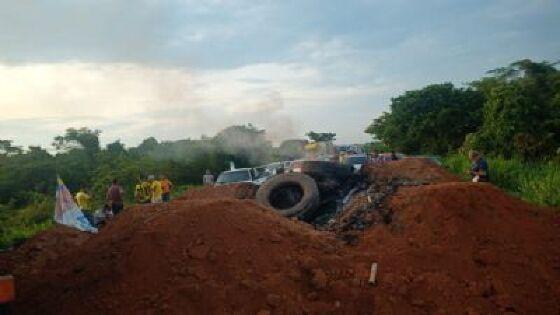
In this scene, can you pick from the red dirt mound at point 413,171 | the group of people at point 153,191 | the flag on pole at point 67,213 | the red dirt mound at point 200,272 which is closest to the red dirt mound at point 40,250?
the red dirt mound at point 200,272

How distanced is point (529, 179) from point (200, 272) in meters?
11.2

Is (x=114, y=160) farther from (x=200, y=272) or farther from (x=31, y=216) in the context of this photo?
(x=200, y=272)

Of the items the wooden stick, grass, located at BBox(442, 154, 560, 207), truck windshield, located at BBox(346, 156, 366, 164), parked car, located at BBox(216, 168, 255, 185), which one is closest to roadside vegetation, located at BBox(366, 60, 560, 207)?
grass, located at BBox(442, 154, 560, 207)

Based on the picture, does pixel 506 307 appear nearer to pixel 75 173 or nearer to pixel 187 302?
pixel 187 302

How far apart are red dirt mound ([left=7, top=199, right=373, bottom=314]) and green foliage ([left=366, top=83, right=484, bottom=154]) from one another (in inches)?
877

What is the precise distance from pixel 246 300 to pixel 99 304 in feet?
5.44

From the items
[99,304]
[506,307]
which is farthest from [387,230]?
[99,304]

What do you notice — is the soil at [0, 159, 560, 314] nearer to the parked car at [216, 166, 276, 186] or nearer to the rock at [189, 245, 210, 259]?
the rock at [189, 245, 210, 259]

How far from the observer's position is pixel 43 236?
1078cm

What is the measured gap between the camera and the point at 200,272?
6.61 meters

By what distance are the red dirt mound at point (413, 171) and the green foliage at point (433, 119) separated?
1077 centimetres

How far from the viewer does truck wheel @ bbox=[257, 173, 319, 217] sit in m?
12.4

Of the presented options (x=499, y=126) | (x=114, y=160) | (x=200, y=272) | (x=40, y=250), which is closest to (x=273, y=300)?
(x=200, y=272)

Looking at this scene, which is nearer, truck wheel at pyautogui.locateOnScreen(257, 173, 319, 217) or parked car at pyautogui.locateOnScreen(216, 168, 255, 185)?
truck wheel at pyautogui.locateOnScreen(257, 173, 319, 217)
